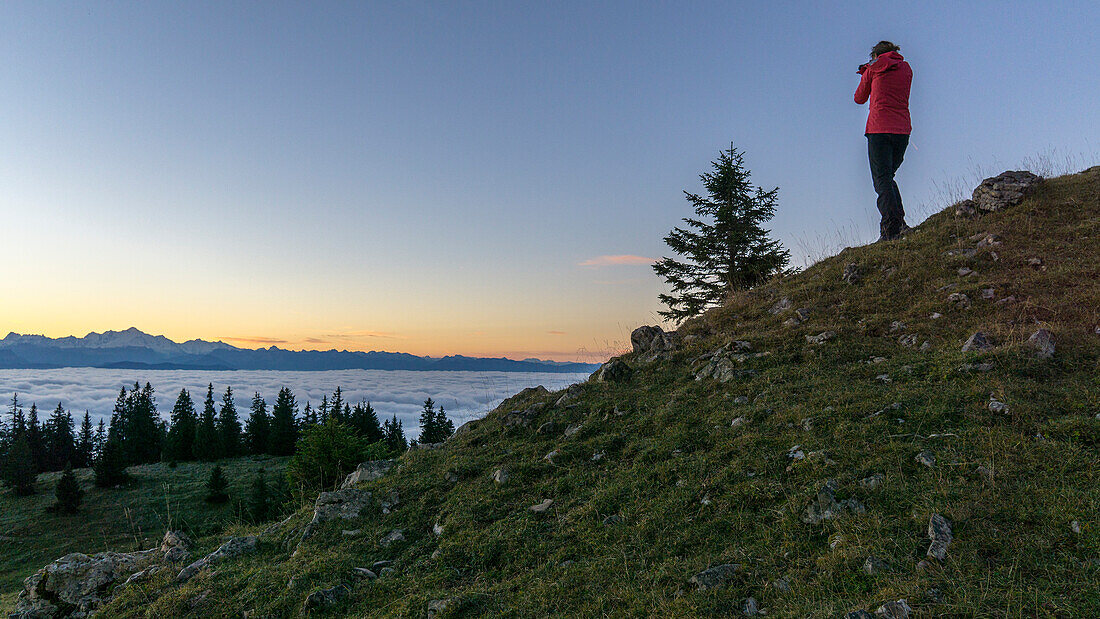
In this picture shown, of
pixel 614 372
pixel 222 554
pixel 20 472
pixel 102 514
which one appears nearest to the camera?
pixel 222 554

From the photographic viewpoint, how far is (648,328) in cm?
1332

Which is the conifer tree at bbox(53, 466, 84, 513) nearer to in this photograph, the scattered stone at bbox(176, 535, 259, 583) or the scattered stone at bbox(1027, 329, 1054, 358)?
the scattered stone at bbox(176, 535, 259, 583)

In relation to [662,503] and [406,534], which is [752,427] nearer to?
[662,503]

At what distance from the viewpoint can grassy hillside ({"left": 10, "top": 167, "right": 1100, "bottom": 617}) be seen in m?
4.21

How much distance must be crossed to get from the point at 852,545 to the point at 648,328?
9014 mm

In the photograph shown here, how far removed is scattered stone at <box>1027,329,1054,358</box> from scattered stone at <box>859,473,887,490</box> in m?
3.96

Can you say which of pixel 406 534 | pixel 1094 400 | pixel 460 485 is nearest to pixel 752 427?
pixel 1094 400

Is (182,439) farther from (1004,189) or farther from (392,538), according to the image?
(1004,189)

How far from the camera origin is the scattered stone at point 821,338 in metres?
9.43

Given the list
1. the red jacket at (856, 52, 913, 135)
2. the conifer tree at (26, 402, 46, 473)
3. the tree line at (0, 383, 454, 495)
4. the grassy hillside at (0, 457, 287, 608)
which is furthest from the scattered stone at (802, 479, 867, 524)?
the conifer tree at (26, 402, 46, 473)

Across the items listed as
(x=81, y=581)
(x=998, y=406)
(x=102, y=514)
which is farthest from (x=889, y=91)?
(x=102, y=514)

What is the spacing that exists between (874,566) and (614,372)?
742cm

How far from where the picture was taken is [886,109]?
42.5ft

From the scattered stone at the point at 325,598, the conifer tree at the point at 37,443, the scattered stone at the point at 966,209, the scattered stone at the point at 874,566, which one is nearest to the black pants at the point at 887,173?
the scattered stone at the point at 966,209
